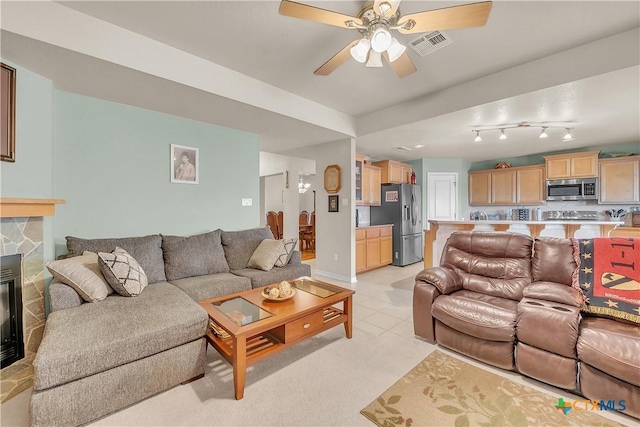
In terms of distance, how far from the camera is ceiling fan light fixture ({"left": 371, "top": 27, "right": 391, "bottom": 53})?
174 centimetres

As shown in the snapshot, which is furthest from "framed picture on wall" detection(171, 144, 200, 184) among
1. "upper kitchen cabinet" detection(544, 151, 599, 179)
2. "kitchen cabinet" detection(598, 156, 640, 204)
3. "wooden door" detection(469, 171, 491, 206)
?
"kitchen cabinet" detection(598, 156, 640, 204)

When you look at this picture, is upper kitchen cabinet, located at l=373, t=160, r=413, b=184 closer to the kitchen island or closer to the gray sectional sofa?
the kitchen island

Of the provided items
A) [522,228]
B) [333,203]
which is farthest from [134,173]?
Answer: [522,228]

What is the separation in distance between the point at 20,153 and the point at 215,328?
6.93 ft

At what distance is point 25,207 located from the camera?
6.73 ft

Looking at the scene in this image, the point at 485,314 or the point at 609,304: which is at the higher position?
the point at 609,304

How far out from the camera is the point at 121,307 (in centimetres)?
198

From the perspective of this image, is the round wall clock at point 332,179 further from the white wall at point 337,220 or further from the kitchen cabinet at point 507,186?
the kitchen cabinet at point 507,186

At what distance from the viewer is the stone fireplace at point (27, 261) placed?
6.36 feet

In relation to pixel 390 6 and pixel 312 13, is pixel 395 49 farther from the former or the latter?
pixel 312 13

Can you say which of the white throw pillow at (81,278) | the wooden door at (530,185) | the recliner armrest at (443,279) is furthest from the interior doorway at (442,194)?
the white throw pillow at (81,278)

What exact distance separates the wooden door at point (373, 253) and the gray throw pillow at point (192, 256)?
2717 mm

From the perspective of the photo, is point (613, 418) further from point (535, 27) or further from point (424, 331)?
point (535, 27)

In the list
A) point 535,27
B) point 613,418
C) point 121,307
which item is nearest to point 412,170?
point 535,27
